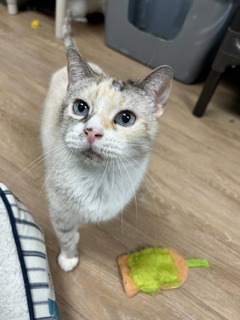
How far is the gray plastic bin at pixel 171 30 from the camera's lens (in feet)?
4.88

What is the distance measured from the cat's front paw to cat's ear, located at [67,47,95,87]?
0.48m

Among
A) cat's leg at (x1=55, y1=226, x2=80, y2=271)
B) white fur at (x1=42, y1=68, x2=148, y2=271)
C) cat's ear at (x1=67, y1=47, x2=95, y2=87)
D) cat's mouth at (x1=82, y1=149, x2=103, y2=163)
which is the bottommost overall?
cat's leg at (x1=55, y1=226, x2=80, y2=271)

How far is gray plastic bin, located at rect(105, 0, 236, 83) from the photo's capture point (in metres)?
1.49

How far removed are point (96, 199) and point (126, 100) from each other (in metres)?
0.25

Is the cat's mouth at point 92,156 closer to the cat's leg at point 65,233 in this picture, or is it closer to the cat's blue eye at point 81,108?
the cat's blue eye at point 81,108

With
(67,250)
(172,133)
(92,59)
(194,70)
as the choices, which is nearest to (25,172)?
(67,250)

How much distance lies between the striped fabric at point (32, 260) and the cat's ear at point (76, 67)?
0.33 m

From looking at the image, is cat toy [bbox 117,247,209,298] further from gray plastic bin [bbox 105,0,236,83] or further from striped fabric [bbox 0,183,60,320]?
gray plastic bin [bbox 105,0,236,83]

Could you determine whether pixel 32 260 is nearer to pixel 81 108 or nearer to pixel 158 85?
pixel 81 108

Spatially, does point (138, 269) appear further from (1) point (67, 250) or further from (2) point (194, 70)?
(2) point (194, 70)

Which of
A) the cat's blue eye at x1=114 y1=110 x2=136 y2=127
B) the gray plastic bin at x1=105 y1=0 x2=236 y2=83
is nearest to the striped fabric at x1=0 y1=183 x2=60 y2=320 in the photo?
the cat's blue eye at x1=114 y1=110 x2=136 y2=127

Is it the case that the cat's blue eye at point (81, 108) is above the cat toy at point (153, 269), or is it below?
above

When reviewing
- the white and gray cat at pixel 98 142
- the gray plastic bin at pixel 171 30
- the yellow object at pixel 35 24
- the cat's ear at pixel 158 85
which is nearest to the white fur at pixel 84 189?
the white and gray cat at pixel 98 142

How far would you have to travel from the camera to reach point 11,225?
73 centimetres
